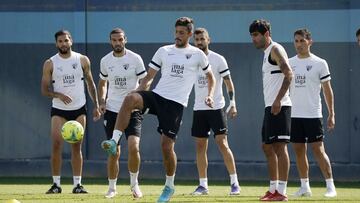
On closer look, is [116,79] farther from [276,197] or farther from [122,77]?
[276,197]

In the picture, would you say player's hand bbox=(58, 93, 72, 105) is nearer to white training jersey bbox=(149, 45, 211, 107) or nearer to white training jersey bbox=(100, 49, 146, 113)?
white training jersey bbox=(100, 49, 146, 113)

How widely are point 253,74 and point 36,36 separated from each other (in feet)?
14.2

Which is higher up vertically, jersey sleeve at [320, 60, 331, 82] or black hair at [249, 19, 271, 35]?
black hair at [249, 19, 271, 35]

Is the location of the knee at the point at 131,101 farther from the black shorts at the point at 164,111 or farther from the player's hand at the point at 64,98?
the player's hand at the point at 64,98

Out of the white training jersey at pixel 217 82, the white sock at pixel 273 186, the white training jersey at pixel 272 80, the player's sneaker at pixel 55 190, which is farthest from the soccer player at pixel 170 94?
the player's sneaker at pixel 55 190

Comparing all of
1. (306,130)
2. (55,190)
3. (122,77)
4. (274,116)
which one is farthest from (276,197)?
(55,190)

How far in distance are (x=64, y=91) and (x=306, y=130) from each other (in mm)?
3757

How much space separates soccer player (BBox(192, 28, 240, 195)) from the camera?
647 inches

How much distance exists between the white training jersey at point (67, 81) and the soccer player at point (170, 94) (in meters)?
2.79

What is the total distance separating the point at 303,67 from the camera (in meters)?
16.0

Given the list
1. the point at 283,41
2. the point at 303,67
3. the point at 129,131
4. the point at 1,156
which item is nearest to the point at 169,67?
the point at 129,131

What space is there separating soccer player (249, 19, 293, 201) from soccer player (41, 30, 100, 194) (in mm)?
3239

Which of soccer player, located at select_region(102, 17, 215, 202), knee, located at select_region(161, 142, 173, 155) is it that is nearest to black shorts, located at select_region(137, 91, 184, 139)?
soccer player, located at select_region(102, 17, 215, 202)

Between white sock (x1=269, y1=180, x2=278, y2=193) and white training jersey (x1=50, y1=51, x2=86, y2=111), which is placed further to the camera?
white training jersey (x1=50, y1=51, x2=86, y2=111)
